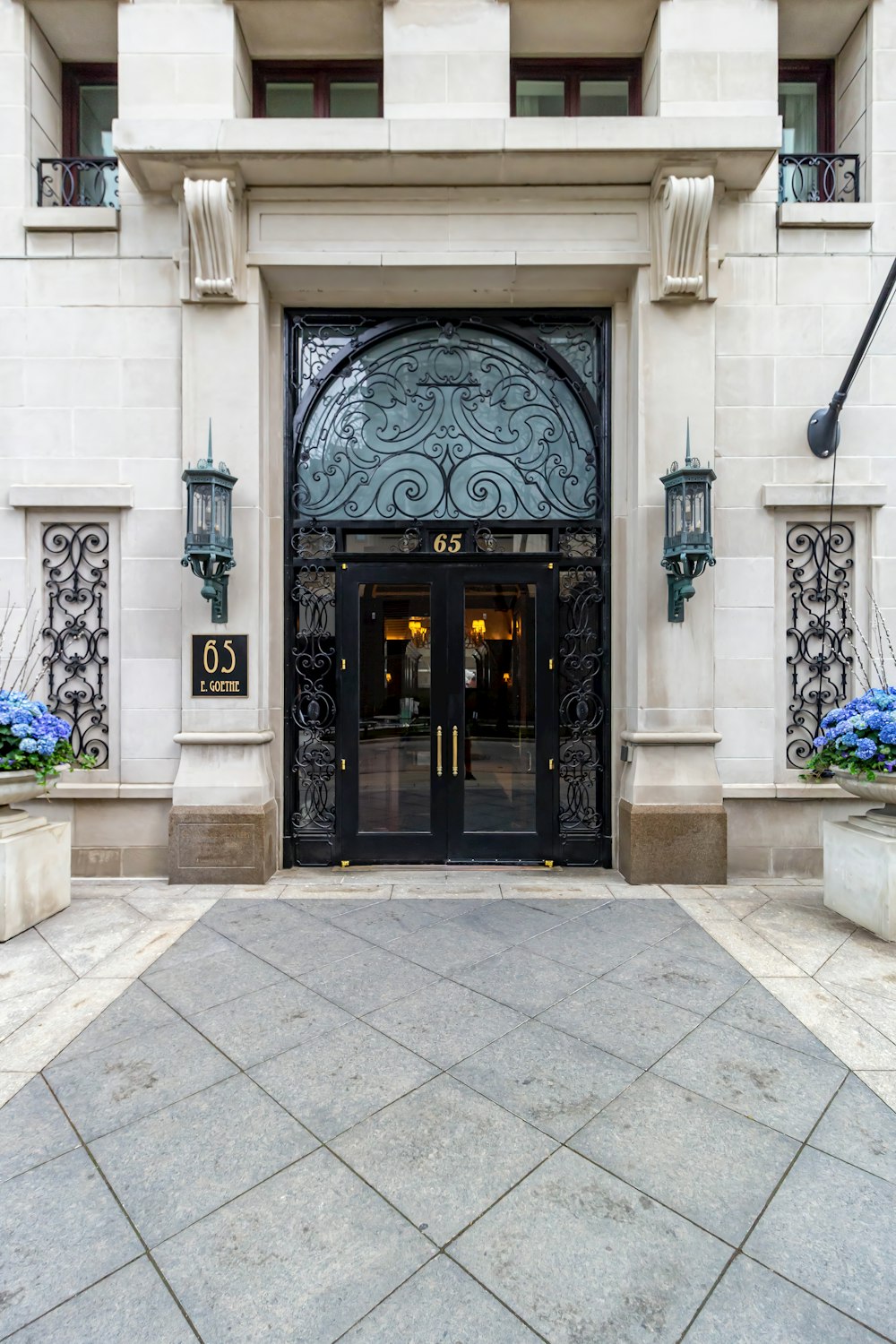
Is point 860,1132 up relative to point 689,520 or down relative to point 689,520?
down

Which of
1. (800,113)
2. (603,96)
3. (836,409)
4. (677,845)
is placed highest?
(603,96)

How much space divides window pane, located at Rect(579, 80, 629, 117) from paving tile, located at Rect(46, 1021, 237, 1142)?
30.4ft

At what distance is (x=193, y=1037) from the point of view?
3.75 metres

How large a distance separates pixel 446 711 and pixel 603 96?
6855mm

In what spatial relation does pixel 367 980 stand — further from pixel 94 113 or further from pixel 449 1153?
pixel 94 113

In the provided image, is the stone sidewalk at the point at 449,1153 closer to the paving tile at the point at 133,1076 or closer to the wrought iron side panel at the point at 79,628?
the paving tile at the point at 133,1076

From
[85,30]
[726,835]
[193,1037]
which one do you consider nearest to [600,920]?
[726,835]

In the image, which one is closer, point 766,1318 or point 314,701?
point 766,1318

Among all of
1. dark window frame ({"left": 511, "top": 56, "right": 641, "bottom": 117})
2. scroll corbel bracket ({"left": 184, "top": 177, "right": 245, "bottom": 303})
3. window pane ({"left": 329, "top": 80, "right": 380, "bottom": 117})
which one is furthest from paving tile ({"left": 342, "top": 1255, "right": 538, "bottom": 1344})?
window pane ({"left": 329, "top": 80, "right": 380, "bottom": 117})

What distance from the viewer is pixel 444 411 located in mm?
7098

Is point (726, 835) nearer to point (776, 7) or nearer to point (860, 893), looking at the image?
point (860, 893)

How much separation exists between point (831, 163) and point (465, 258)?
13.5 feet

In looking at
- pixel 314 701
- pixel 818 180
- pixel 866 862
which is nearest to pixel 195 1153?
pixel 314 701

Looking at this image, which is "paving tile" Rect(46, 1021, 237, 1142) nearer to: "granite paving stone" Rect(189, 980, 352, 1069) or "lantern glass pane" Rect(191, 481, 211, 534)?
"granite paving stone" Rect(189, 980, 352, 1069)
